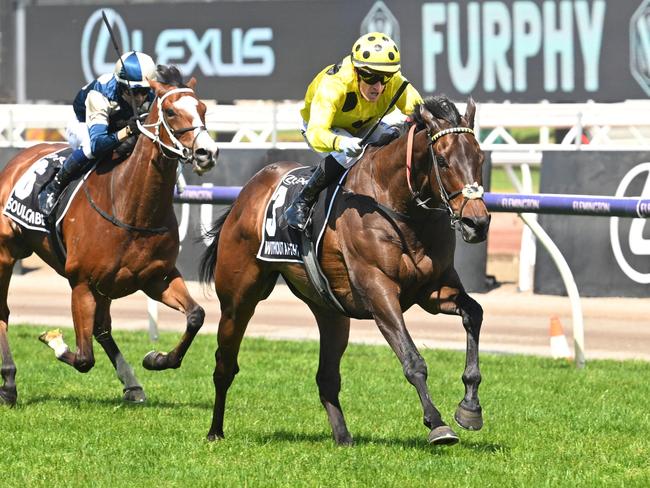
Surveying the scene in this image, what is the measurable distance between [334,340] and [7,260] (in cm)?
306

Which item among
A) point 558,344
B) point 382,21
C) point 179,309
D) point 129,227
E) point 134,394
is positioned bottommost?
point 558,344

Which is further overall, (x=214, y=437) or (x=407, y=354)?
(x=214, y=437)

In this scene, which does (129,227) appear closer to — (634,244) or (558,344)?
(558,344)

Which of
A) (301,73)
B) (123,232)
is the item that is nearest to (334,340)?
(123,232)

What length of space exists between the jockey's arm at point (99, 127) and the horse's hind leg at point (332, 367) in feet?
6.46

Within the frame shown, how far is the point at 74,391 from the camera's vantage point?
30.4ft

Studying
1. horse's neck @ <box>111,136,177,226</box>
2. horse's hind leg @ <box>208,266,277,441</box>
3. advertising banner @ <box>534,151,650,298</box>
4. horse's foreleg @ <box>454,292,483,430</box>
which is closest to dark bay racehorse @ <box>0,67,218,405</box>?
horse's neck @ <box>111,136,177,226</box>

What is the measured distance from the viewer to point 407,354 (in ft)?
21.3

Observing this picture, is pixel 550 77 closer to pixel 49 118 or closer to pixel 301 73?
pixel 301 73

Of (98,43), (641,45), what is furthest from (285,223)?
(98,43)

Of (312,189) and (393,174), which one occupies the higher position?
(393,174)

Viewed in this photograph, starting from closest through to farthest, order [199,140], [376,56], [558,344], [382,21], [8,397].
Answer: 1. [376,56]
2. [199,140]
3. [8,397]
4. [558,344]
5. [382,21]

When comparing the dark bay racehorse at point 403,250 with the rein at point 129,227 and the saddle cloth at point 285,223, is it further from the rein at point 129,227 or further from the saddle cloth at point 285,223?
the rein at point 129,227

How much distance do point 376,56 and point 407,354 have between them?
5.10 feet
